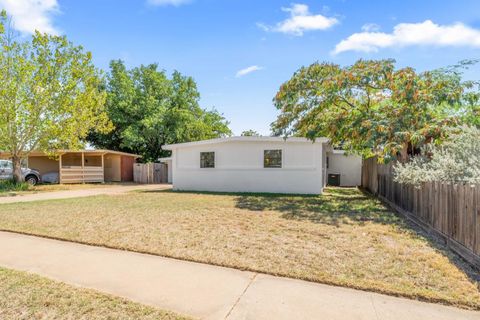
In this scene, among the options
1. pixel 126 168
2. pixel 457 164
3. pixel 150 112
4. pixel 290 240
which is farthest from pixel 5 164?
pixel 457 164

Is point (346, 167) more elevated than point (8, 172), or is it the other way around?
point (346, 167)

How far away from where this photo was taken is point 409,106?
375 inches

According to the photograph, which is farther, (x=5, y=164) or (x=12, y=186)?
(x=5, y=164)

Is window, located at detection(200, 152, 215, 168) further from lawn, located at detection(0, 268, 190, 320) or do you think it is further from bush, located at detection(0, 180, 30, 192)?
lawn, located at detection(0, 268, 190, 320)

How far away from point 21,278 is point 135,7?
31.4 feet

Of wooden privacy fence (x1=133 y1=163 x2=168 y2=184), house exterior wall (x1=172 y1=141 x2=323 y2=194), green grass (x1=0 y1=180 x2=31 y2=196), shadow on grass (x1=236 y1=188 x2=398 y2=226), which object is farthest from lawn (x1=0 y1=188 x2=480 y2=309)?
wooden privacy fence (x1=133 y1=163 x2=168 y2=184)

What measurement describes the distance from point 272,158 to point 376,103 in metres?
5.09

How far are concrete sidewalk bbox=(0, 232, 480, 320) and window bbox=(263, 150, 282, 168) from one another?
397 inches

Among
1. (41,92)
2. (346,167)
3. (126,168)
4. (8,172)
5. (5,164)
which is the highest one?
(41,92)

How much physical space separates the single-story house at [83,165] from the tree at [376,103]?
15535 millimetres

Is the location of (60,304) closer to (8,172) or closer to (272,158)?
(272,158)

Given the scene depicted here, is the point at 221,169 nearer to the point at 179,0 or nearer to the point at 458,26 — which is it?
the point at 179,0

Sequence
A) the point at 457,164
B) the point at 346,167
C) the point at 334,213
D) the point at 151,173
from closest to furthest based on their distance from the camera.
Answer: the point at 457,164 < the point at 334,213 < the point at 346,167 < the point at 151,173

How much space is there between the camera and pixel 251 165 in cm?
1417
